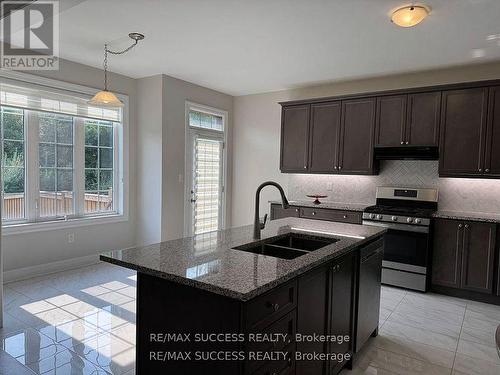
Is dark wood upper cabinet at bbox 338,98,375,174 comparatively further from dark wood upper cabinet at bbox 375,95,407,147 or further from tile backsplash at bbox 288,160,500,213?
tile backsplash at bbox 288,160,500,213

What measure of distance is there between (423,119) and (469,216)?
1274mm

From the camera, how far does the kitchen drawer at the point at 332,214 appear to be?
4449 mm

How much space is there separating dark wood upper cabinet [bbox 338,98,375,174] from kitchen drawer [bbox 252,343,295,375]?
132 inches

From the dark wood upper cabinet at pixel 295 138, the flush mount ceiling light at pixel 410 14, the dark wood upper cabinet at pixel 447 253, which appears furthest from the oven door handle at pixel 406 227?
the flush mount ceiling light at pixel 410 14

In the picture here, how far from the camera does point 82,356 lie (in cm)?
247

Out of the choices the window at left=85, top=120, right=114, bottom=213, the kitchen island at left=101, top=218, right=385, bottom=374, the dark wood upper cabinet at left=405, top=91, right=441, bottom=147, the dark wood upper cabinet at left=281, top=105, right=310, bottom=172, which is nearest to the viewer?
the kitchen island at left=101, top=218, right=385, bottom=374

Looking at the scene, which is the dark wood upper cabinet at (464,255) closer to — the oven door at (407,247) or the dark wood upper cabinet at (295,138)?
the oven door at (407,247)

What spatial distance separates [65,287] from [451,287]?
439 cm

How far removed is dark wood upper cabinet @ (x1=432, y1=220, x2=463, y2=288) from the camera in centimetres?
386

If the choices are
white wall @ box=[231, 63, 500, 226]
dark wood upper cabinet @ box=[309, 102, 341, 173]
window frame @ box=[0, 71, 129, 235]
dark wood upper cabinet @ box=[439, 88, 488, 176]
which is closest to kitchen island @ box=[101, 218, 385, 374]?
dark wood upper cabinet @ box=[439, 88, 488, 176]

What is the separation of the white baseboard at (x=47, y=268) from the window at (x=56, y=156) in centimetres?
57

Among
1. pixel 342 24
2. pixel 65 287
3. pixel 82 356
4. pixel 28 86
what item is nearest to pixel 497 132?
pixel 342 24

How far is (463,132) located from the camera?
4.00 meters

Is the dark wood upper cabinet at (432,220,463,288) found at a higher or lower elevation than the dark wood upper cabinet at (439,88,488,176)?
lower
